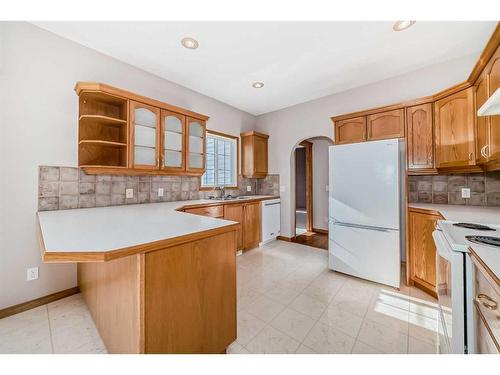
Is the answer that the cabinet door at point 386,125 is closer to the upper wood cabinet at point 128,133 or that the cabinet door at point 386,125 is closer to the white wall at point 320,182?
the white wall at point 320,182

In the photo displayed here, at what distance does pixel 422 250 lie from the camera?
6.72 feet

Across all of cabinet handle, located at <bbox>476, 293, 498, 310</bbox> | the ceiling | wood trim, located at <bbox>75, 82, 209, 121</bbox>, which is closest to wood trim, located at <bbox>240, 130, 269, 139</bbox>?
the ceiling

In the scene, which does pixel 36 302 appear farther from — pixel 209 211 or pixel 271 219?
pixel 271 219

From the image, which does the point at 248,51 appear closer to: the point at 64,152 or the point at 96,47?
the point at 96,47

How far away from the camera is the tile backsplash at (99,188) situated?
6.32 ft

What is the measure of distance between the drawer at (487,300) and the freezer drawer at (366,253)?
1.37 metres

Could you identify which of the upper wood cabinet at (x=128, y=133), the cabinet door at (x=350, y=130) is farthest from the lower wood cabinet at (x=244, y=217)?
the cabinet door at (x=350, y=130)

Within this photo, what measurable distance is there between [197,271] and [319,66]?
272cm

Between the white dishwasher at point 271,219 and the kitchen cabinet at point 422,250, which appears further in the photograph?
the white dishwasher at point 271,219

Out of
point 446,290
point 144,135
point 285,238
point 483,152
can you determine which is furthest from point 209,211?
point 483,152

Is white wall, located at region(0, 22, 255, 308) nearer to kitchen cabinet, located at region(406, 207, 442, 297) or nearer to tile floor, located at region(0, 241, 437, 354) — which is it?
tile floor, located at region(0, 241, 437, 354)

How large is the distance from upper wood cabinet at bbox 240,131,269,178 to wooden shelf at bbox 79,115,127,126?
2.21m
